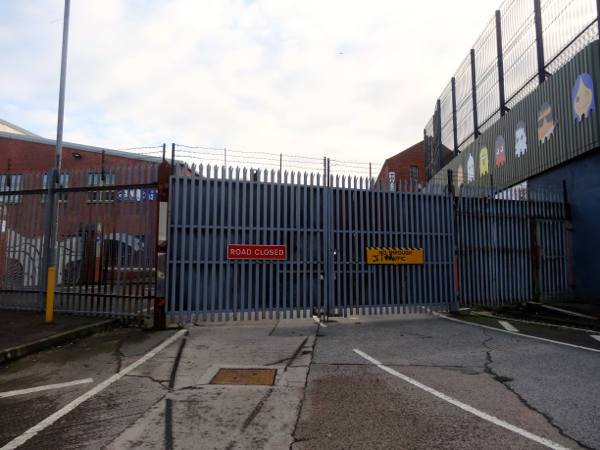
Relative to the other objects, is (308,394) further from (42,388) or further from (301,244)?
(301,244)

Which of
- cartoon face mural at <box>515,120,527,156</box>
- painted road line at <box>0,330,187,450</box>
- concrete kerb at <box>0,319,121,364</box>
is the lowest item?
painted road line at <box>0,330,187,450</box>

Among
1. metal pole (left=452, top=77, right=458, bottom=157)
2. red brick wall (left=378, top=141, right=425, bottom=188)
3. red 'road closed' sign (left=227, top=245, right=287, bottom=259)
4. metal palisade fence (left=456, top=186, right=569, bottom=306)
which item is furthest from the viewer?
red brick wall (left=378, top=141, right=425, bottom=188)

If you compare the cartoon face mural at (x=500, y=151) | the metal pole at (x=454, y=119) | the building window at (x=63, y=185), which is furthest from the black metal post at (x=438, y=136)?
the building window at (x=63, y=185)

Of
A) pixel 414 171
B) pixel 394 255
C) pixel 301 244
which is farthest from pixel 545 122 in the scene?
pixel 414 171

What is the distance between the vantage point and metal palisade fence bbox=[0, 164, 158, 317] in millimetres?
8094

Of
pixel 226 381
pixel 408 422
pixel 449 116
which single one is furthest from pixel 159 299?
pixel 449 116

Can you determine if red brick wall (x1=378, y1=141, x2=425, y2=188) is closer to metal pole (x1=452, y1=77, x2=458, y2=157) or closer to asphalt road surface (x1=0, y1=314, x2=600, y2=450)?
metal pole (x1=452, y1=77, x2=458, y2=157)

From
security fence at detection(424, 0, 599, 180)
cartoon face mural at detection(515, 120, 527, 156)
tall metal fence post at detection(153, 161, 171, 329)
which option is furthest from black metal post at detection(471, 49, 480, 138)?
tall metal fence post at detection(153, 161, 171, 329)

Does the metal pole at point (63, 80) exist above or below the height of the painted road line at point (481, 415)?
above

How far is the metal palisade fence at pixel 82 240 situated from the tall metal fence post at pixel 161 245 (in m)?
0.21

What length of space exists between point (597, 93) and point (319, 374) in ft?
38.6

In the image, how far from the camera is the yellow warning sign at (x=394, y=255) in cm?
923

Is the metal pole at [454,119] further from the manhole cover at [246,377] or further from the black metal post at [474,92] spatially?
the manhole cover at [246,377]

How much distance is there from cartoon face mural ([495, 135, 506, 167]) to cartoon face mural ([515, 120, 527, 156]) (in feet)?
3.44
